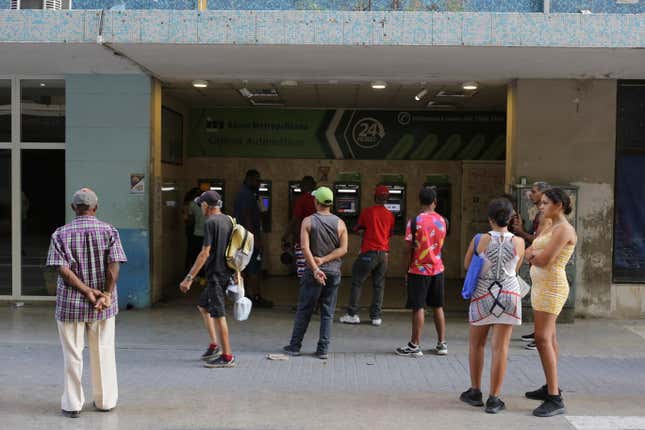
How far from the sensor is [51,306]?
10008 mm

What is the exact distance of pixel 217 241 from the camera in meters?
6.76

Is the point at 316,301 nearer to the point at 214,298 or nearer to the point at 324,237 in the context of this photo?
the point at 324,237

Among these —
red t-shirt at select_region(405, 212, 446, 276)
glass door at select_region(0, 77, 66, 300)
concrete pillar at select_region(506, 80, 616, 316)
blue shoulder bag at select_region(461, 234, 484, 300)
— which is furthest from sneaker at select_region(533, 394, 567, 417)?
glass door at select_region(0, 77, 66, 300)

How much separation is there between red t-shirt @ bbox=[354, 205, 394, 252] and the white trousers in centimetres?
→ 411

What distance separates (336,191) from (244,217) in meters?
4.43

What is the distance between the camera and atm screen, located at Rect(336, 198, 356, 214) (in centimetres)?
1379

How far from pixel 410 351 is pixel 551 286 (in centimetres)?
235

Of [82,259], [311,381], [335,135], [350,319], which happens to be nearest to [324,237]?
[311,381]

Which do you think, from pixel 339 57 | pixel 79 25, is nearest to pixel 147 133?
pixel 79 25

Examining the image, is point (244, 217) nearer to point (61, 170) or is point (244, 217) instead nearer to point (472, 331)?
point (61, 170)

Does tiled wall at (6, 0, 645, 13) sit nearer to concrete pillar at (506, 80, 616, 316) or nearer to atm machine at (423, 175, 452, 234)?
concrete pillar at (506, 80, 616, 316)

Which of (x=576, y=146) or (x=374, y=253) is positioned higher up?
(x=576, y=146)

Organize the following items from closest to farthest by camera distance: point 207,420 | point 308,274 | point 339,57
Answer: point 207,420 → point 308,274 → point 339,57

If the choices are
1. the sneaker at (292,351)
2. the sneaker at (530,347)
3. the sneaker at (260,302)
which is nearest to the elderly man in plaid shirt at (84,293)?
→ the sneaker at (292,351)
